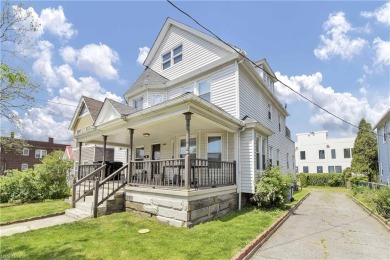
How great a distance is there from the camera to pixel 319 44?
11812 mm

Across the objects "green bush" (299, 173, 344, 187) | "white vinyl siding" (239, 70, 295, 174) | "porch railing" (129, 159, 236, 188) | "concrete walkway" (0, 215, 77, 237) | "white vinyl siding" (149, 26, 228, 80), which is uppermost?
"white vinyl siding" (149, 26, 228, 80)

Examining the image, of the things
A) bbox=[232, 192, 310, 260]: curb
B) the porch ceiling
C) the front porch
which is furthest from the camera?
the porch ceiling

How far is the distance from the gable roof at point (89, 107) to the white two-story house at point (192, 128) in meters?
6.60

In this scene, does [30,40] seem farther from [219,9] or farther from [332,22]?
[332,22]

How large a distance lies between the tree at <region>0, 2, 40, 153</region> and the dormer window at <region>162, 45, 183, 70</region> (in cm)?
821

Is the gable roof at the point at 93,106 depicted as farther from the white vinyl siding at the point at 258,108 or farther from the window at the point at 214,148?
the white vinyl siding at the point at 258,108

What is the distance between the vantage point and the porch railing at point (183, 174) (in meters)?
8.08

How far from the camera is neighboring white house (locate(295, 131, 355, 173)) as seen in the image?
3544 centimetres

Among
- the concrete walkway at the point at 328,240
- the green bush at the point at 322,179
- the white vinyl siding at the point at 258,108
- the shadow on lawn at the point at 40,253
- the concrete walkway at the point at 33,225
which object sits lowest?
the green bush at the point at 322,179

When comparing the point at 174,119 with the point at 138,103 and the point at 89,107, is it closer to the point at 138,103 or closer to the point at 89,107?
the point at 138,103

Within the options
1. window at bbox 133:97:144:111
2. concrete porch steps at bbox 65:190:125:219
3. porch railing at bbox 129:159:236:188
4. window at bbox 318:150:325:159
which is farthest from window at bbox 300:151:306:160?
concrete porch steps at bbox 65:190:125:219

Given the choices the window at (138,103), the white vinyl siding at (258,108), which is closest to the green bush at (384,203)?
the white vinyl siding at (258,108)

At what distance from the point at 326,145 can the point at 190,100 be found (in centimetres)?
3654

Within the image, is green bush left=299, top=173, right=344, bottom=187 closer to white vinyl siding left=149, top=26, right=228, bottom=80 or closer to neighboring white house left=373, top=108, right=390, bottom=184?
neighboring white house left=373, top=108, right=390, bottom=184
